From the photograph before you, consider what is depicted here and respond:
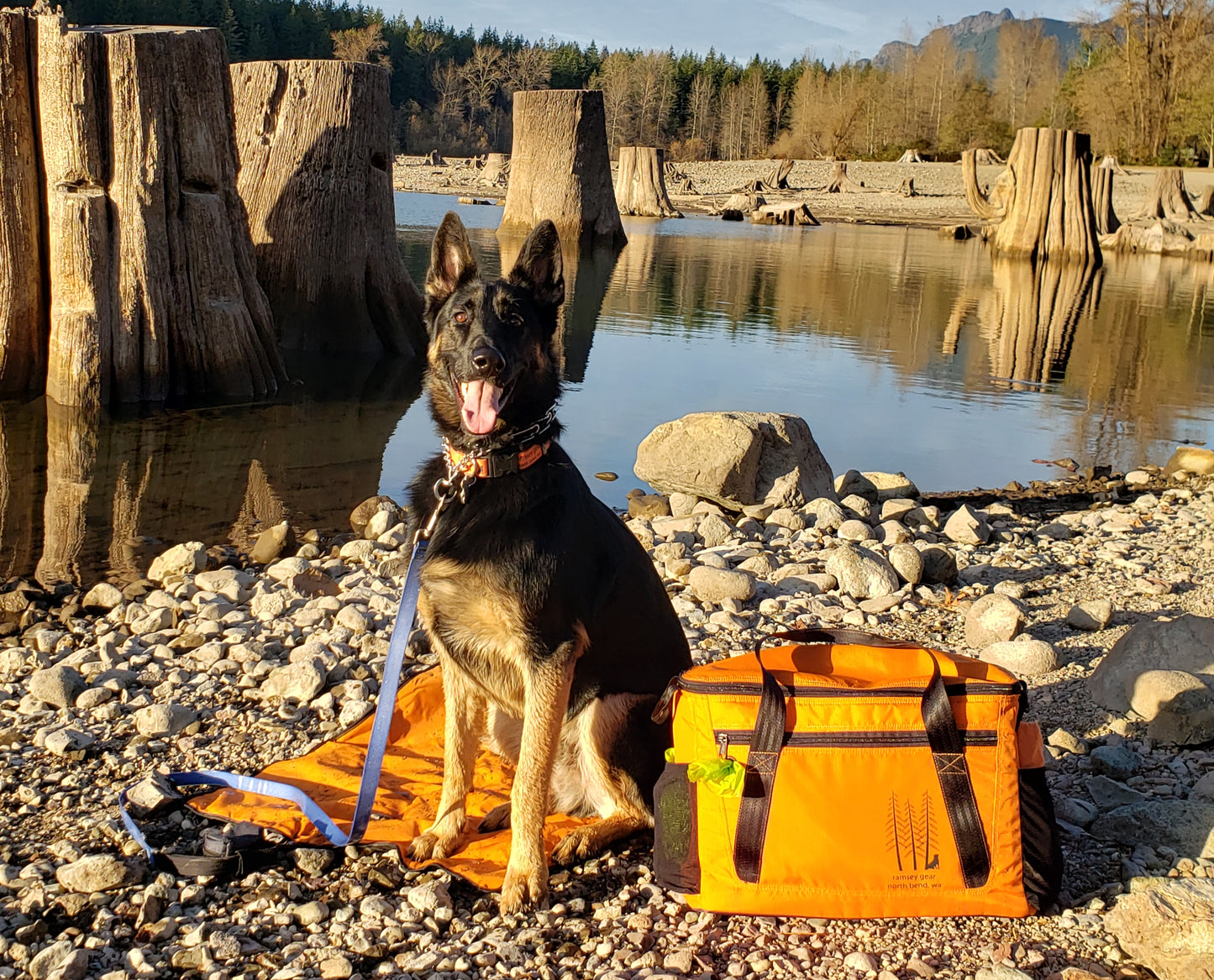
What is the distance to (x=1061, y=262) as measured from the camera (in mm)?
27234

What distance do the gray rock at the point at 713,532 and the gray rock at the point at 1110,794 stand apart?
320 centimetres

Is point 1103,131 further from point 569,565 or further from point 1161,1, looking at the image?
point 569,565

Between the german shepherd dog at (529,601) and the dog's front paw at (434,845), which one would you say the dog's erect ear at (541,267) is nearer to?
the german shepherd dog at (529,601)

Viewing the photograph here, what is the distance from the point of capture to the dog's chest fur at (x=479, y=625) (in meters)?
3.21

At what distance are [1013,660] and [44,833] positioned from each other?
391 centimetres

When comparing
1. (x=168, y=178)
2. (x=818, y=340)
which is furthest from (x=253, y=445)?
(x=818, y=340)

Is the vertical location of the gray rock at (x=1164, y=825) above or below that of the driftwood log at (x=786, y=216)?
below

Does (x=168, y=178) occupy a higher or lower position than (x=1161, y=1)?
lower

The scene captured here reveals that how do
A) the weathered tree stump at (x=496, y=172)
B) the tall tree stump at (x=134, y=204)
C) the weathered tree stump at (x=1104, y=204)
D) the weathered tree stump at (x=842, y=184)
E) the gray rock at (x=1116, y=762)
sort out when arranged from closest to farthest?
the gray rock at (x=1116, y=762), the tall tree stump at (x=134, y=204), the weathered tree stump at (x=1104, y=204), the weathered tree stump at (x=496, y=172), the weathered tree stump at (x=842, y=184)

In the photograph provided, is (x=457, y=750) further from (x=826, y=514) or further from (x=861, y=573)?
(x=826, y=514)

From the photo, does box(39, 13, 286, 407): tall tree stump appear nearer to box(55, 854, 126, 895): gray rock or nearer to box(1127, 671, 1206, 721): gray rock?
box(55, 854, 126, 895): gray rock

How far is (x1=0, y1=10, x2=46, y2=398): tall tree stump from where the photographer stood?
8.48 meters

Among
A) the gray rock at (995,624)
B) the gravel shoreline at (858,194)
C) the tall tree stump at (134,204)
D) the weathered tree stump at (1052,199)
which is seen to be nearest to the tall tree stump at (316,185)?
the tall tree stump at (134,204)

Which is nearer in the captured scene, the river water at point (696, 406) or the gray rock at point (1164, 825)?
the gray rock at point (1164, 825)
